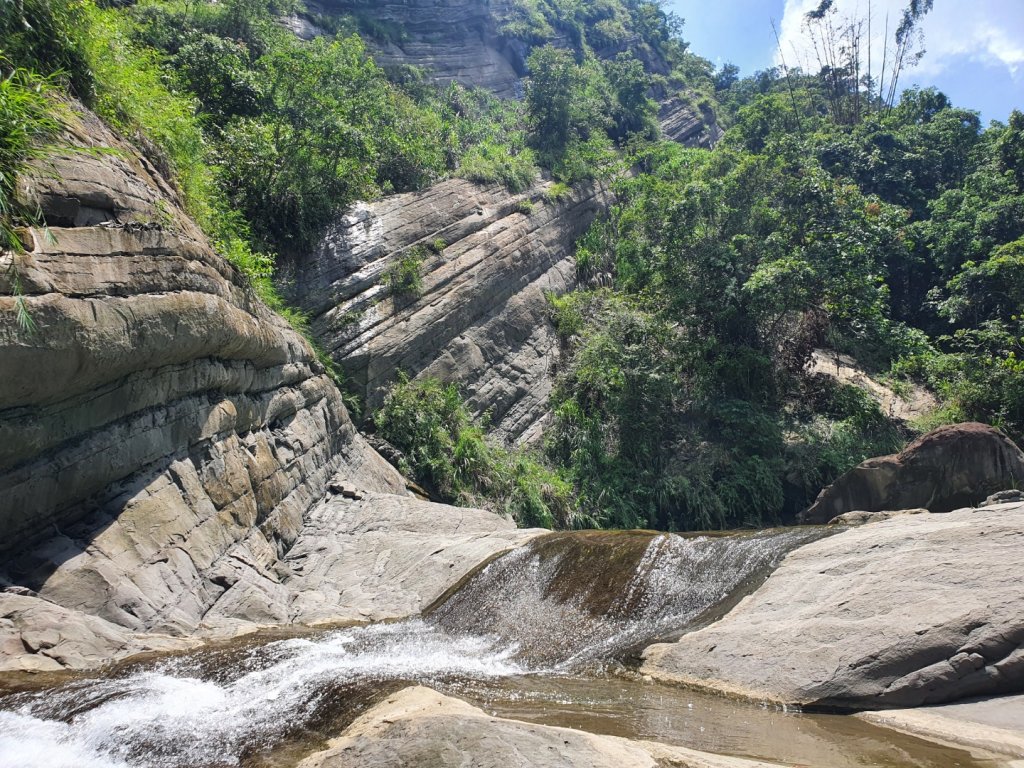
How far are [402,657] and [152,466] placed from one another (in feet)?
14.3

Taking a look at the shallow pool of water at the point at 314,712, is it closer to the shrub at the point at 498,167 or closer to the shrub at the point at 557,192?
the shrub at the point at 498,167

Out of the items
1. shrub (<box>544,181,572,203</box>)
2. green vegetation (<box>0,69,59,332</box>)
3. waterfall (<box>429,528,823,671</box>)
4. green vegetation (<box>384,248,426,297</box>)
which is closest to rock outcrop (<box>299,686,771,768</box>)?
waterfall (<box>429,528,823,671</box>)

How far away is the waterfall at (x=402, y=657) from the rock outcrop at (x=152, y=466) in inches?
41.2

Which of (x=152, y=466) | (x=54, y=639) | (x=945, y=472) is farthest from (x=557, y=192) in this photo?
(x=54, y=639)

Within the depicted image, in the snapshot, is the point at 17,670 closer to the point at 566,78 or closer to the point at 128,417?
the point at 128,417

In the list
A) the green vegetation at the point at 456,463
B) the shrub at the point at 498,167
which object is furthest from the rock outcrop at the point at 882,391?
the shrub at the point at 498,167

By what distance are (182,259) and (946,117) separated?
1338 inches

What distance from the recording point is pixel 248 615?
8.58 metres

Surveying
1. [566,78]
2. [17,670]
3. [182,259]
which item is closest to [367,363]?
[182,259]

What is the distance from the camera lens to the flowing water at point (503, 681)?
432cm

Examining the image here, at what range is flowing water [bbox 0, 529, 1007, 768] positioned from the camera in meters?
4.32

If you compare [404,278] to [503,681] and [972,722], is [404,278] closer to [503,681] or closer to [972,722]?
[503,681]

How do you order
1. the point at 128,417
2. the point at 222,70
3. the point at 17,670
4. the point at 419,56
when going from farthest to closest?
the point at 419,56, the point at 222,70, the point at 128,417, the point at 17,670

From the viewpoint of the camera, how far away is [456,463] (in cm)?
1681
